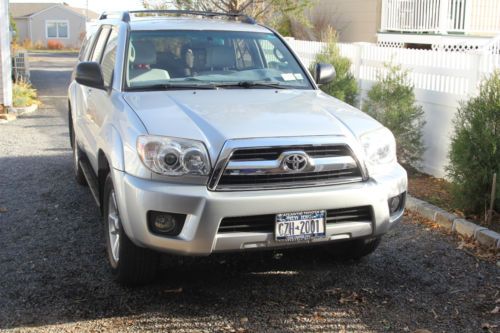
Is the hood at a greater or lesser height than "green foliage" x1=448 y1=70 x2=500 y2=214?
greater

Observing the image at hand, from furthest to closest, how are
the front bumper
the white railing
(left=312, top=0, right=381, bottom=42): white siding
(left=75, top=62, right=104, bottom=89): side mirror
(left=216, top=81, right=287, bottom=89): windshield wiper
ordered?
(left=312, top=0, right=381, bottom=42): white siding → the white railing → (left=216, top=81, right=287, bottom=89): windshield wiper → (left=75, top=62, right=104, bottom=89): side mirror → the front bumper

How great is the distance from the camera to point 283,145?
396cm

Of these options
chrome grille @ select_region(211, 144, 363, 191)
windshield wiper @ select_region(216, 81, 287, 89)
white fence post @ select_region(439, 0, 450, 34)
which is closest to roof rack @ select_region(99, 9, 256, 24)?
windshield wiper @ select_region(216, 81, 287, 89)

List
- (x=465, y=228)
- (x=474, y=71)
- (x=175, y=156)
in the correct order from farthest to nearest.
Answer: (x=474, y=71) → (x=465, y=228) → (x=175, y=156)

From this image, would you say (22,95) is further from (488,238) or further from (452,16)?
(488,238)

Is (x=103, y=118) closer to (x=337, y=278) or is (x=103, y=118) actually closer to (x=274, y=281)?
(x=274, y=281)

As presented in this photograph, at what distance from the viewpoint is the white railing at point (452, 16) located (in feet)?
56.1

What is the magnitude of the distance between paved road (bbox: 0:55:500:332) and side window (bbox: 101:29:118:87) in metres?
1.41

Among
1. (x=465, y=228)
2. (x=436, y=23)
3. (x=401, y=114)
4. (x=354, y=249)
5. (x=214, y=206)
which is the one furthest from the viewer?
(x=436, y=23)

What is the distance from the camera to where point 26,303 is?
4.18 meters

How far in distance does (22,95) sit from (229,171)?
39.6 feet

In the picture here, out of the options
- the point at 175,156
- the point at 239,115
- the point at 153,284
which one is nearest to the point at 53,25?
the point at 153,284

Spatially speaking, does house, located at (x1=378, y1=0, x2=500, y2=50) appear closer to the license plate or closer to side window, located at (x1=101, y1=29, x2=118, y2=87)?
side window, located at (x1=101, y1=29, x2=118, y2=87)

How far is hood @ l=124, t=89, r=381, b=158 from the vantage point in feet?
13.2
